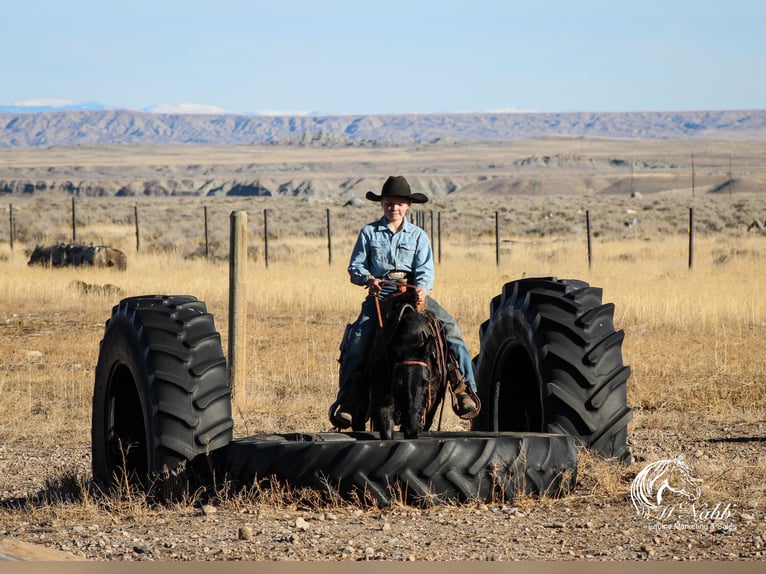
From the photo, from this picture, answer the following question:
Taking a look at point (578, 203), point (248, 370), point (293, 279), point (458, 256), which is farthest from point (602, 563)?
point (578, 203)

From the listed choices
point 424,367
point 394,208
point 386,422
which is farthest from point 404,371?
point 394,208

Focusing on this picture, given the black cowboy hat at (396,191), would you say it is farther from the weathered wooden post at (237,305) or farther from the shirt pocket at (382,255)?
the weathered wooden post at (237,305)

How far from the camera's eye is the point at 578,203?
235ft

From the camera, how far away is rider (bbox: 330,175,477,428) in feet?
25.1

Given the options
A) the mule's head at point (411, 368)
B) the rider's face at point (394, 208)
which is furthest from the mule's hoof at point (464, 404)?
the rider's face at point (394, 208)

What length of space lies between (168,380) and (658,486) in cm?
304

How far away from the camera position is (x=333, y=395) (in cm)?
1223

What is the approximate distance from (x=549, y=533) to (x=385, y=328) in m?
1.72

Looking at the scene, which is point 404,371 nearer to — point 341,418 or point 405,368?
point 405,368

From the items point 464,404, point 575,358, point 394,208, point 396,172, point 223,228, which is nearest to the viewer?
point 464,404

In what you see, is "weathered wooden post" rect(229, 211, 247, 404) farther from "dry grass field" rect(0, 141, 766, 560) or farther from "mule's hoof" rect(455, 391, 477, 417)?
"mule's hoof" rect(455, 391, 477, 417)

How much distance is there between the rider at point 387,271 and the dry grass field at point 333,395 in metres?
0.93

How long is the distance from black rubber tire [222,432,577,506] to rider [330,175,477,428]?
620mm

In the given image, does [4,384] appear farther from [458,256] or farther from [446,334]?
[458,256]
